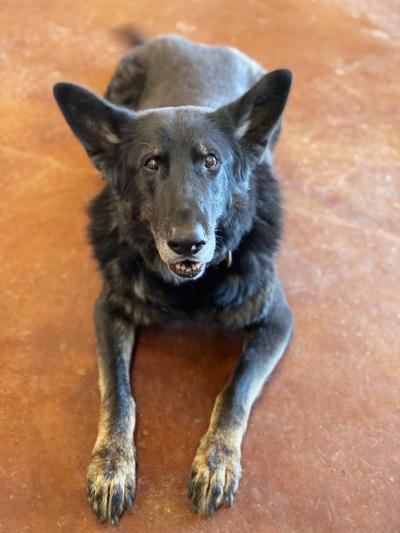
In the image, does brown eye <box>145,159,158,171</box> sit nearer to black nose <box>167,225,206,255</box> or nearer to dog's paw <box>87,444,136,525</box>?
black nose <box>167,225,206,255</box>

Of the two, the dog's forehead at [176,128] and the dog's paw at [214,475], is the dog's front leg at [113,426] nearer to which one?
the dog's paw at [214,475]

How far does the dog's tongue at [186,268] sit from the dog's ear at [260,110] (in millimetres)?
569

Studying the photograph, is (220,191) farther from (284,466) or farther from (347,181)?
(347,181)

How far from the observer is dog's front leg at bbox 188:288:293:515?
6.19 ft

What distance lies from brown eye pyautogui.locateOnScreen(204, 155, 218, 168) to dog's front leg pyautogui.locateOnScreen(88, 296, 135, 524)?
81 cm

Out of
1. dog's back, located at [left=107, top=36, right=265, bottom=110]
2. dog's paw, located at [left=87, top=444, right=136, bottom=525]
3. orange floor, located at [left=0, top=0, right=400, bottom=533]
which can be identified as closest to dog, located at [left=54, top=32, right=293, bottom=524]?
dog's paw, located at [left=87, top=444, right=136, bottom=525]

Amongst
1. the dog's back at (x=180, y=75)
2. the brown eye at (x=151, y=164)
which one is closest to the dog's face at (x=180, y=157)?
the brown eye at (x=151, y=164)

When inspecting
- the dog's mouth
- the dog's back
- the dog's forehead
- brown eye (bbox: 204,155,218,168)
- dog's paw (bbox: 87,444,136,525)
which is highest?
the dog's forehead

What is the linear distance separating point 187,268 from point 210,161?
0.42 m

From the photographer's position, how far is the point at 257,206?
2229 millimetres

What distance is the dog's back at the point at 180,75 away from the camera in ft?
9.04

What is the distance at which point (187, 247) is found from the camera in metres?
1.78

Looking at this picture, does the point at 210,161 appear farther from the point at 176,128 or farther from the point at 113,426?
the point at 113,426

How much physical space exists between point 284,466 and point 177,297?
798 mm
